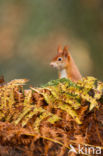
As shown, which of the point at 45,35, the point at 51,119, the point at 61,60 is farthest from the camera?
the point at 45,35

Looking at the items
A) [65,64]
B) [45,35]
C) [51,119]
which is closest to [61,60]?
[65,64]

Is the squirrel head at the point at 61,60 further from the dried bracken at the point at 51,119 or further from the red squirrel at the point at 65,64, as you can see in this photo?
the dried bracken at the point at 51,119

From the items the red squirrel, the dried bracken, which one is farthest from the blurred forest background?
the dried bracken

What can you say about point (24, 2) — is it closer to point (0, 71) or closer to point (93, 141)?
point (0, 71)

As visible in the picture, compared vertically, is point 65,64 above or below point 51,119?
above

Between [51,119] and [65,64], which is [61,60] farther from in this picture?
[51,119]

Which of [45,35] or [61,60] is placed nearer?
[61,60]

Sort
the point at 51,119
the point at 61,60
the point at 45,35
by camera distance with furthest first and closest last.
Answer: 1. the point at 45,35
2. the point at 61,60
3. the point at 51,119
